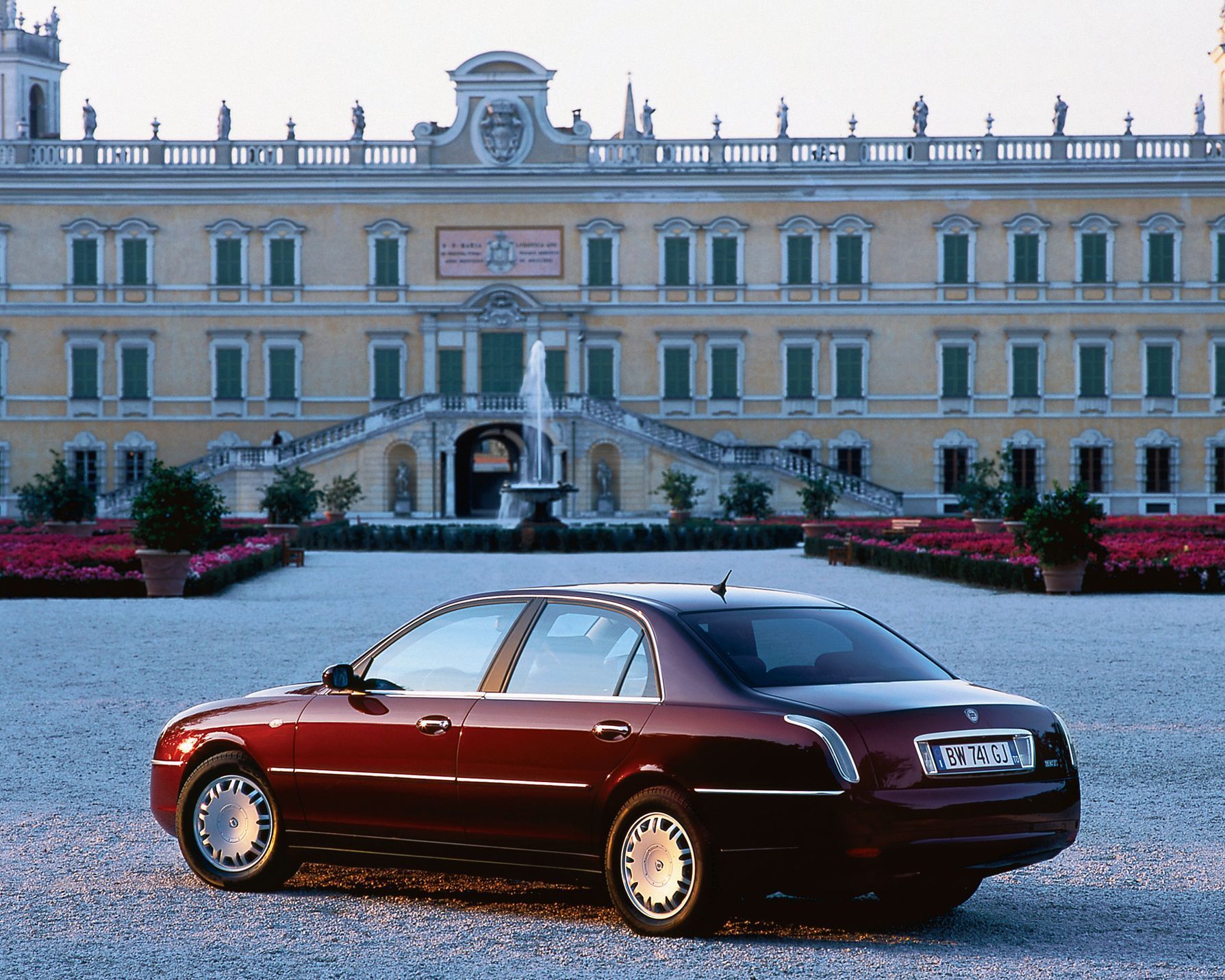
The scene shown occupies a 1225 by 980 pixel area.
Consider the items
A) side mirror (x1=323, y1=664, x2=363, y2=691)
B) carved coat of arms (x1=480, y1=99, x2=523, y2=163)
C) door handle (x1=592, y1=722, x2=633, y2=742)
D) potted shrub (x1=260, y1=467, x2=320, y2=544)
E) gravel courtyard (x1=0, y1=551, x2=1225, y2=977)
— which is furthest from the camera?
carved coat of arms (x1=480, y1=99, x2=523, y2=163)

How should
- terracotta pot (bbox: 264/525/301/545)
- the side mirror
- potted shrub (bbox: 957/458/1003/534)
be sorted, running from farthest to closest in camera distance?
potted shrub (bbox: 957/458/1003/534), terracotta pot (bbox: 264/525/301/545), the side mirror

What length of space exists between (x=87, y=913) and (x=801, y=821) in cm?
259

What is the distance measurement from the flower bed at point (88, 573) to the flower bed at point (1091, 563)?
9.95 meters

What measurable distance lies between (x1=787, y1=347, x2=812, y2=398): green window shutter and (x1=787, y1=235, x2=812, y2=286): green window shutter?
78.7 inches

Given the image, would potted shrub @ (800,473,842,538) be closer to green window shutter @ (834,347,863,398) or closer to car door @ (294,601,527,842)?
green window shutter @ (834,347,863,398)

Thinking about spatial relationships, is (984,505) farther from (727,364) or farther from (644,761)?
(644,761)

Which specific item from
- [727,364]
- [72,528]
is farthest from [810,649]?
[727,364]

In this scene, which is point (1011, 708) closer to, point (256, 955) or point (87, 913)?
point (256, 955)

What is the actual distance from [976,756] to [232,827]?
2.92 m

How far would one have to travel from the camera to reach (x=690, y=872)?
576 cm

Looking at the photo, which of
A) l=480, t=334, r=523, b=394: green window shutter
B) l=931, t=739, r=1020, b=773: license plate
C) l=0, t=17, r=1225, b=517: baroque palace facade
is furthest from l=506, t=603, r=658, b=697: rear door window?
l=480, t=334, r=523, b=394: green window shutter

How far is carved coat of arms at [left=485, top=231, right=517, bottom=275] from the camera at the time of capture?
166ft

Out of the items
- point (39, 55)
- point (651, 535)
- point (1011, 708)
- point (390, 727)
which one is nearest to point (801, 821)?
point (1011, 708)

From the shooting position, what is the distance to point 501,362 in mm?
50688
